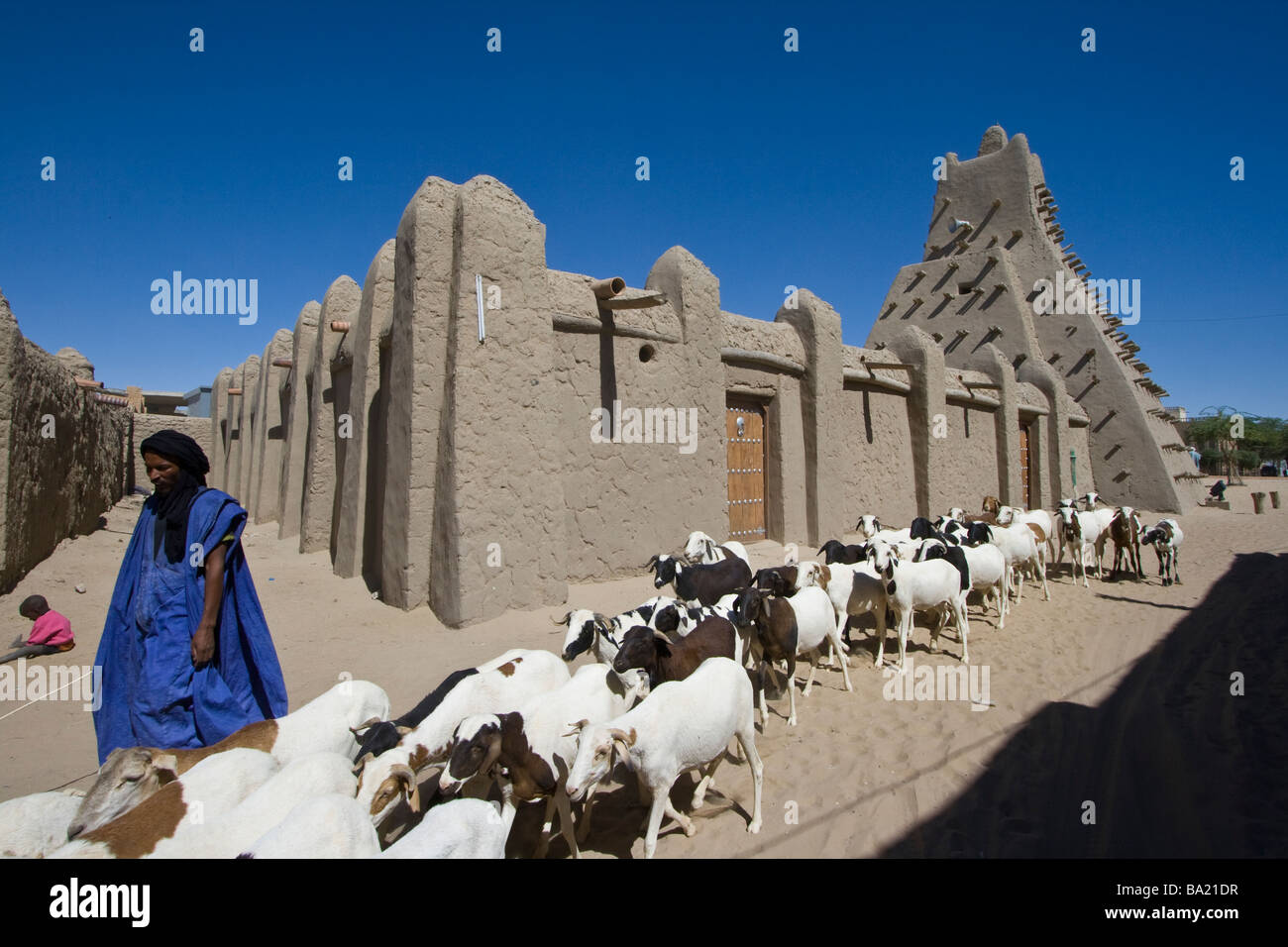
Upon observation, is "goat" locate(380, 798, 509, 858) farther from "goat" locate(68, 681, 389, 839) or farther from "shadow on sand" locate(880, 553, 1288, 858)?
"shadow on sand" locate(880, 553, 1288, 858)

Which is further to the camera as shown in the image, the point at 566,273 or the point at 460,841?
the point at 566,273

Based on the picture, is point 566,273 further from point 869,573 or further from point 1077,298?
point 1077,298

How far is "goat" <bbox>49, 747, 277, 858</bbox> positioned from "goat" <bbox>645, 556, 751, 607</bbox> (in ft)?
12.1

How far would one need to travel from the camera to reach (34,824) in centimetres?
216

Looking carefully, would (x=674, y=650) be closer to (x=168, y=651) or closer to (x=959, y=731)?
(x=959, y=731)

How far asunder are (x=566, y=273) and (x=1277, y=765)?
286 inches

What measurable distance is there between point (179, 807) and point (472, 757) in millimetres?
980

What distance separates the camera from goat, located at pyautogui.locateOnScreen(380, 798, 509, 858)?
83.4 inches

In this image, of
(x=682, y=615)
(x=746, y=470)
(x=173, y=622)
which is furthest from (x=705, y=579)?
(x=746, y=470)

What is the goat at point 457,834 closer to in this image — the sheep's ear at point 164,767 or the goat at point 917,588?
the sheep's ear at point 164,767
